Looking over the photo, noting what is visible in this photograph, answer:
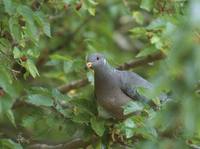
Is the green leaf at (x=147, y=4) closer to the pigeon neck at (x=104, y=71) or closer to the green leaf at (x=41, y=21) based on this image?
the pigeon neck at (x=104, y=71)

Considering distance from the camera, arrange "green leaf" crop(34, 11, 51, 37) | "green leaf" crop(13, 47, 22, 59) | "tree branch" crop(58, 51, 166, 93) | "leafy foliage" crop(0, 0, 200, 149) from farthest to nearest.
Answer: "tree branch" crop(58, 51, 166, 93) < "green leaf" crop(34, 11, 51, 37) < "green leaf" crop(13, 47, 22, 59) < "leafy foliage" crop(0, 0, 200, 149)

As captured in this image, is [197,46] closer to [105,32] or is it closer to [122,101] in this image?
[122,101]

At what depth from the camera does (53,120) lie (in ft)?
10.8

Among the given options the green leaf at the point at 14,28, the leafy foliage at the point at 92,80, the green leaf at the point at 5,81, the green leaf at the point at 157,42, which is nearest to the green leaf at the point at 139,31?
the leafy foliage at the point at 92,80

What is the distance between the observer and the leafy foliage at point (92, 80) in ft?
4.50

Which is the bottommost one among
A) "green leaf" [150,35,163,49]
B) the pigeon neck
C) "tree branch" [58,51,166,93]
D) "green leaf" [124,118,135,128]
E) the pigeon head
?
"tree branch" [58,51,166,93]

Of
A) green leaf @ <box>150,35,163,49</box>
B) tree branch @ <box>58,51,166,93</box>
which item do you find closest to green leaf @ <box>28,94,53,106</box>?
green leaf @ <box>150,35,163,49</box>

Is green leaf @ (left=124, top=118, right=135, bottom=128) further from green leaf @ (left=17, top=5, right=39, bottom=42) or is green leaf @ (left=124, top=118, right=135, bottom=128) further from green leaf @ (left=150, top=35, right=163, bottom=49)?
green leaf @ (left=150, top=35, right=163, bottom=49)

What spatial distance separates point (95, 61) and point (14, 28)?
2.83ft

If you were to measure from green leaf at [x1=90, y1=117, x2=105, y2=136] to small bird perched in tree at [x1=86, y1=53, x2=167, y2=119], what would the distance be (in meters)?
0.28

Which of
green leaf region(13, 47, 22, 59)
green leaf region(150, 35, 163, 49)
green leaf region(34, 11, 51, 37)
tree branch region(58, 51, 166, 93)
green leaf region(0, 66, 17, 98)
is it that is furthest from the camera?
tree branch region(58, 51, 166, 93)

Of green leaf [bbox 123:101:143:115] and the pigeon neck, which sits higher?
green leaf [bbox 123:101:143:115]

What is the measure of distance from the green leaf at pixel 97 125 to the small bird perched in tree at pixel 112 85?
280 millimetres

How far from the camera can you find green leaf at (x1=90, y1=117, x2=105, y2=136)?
313 cm
